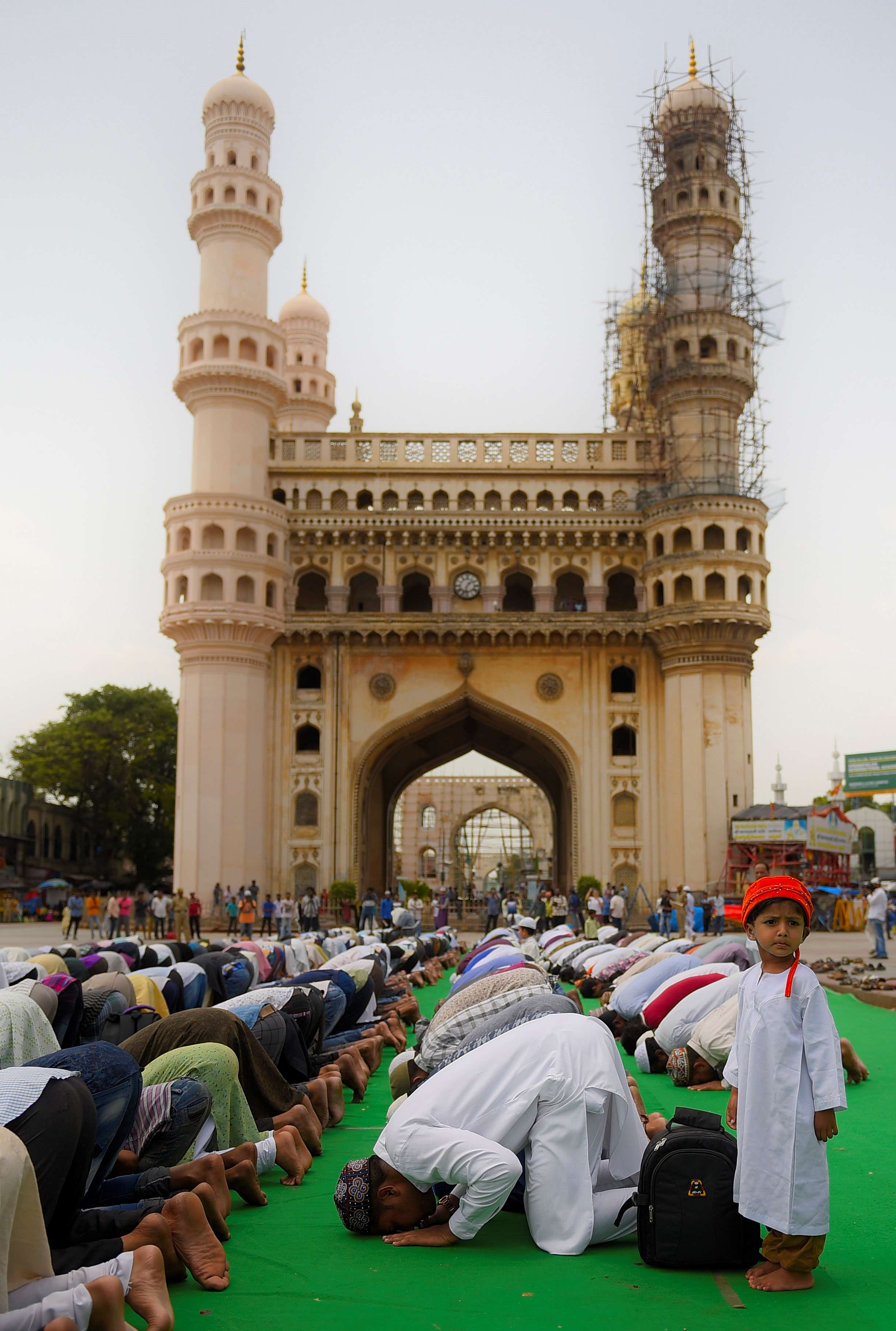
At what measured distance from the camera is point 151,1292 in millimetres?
4453

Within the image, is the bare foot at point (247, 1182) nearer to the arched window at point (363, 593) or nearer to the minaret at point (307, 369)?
the arched window at point (363, 593)

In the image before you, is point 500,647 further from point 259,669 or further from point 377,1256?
point 377,1256

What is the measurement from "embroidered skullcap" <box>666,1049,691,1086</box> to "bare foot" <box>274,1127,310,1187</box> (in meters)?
3.53

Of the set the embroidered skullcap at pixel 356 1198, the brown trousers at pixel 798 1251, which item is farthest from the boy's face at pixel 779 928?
the embroidered skullcap at pixel 356 1198

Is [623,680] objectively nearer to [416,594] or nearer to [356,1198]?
Answer: [416,594]

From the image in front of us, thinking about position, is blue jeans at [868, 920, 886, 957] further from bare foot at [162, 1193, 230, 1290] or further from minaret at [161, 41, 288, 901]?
bare foot at [162, 1193, 230, 1290]

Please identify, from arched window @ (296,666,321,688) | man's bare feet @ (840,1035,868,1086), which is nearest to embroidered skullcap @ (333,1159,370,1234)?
man's bare feet @ (840,1035,868,1086)

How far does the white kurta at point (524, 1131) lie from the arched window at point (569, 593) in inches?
1246

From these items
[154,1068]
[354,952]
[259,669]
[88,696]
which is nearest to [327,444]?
[259,669]

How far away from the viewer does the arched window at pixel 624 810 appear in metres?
35.0

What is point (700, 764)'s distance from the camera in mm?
33656

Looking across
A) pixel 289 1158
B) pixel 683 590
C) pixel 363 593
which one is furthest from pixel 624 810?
pixel 289 1158

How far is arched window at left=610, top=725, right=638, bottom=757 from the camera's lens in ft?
117

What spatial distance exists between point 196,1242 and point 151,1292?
0.55 metres
